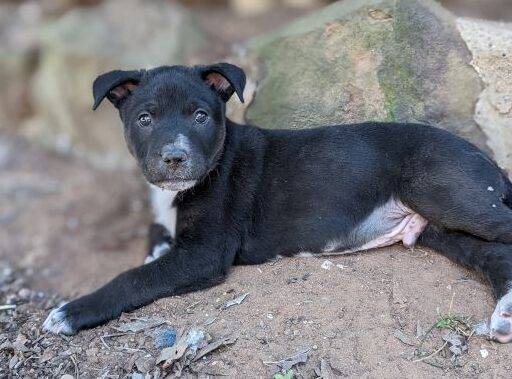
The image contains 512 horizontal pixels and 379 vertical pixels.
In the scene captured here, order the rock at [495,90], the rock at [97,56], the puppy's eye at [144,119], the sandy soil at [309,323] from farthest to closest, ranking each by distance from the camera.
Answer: the rock at [97,56] → the rock at [495,90] → the puppy's eye at [144,119] → the sandy soil at [309,323]

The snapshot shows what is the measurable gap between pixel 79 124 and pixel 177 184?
6.35 meters

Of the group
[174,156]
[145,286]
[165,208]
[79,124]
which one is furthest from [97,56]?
[145,286]

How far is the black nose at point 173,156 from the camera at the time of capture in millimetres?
5453

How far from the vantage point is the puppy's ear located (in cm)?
571

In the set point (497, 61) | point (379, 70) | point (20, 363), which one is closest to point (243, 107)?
point (379, 70)

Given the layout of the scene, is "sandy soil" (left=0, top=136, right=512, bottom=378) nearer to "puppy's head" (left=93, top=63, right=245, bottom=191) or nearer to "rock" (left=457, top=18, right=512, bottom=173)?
"puppy's head" (left=93, top=63, right=245, bottom=191)

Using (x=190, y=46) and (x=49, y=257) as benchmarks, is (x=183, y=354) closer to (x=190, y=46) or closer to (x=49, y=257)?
(x=49, y=257)

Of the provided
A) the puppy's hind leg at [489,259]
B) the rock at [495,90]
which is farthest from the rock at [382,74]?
the puppy's hind leg at [489,259]

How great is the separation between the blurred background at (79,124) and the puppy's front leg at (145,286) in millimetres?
1971

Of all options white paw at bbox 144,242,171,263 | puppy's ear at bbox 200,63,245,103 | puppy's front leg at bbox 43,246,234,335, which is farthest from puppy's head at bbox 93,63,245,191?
white paw at bbox 144,242,171,263

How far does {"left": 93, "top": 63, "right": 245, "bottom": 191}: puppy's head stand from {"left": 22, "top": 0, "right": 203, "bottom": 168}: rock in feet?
13.8

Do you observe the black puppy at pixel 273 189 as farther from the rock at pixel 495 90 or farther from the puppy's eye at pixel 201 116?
the rock at pixel 495 90

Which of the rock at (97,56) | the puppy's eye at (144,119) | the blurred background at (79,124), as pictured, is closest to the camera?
the puppy's eye at (144,119)

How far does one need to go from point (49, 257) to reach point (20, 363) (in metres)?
3.71
